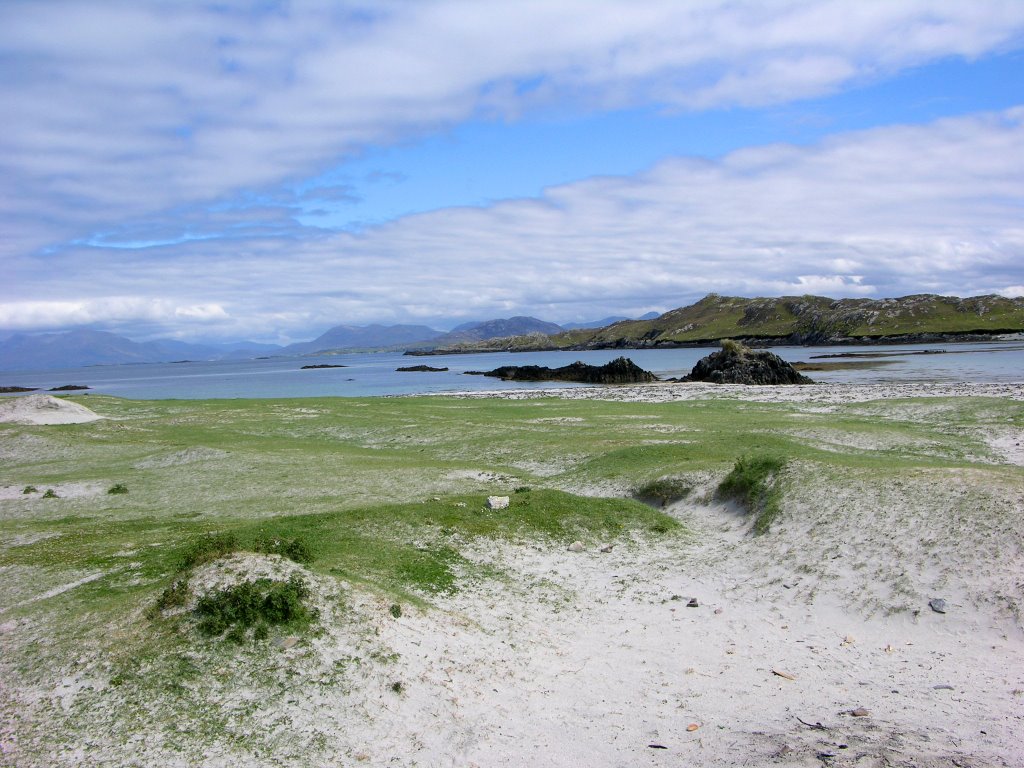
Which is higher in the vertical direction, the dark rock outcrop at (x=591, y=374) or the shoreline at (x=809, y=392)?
the dark rock outcrop at (x=591, y=374)

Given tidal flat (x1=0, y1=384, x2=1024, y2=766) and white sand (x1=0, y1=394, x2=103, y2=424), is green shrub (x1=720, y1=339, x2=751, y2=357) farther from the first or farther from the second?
white sand (x1=0, y1=394, x2=103, y2=424)

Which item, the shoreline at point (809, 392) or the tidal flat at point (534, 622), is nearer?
the tidal flat at point (534, 622)

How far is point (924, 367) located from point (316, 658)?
107 m

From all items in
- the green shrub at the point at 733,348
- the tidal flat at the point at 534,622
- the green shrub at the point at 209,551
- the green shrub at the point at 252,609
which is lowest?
the tidal flat at the point at 534,622

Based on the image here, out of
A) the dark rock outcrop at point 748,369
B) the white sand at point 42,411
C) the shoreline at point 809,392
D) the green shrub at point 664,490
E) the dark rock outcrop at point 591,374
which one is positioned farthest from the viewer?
the dark rock outcrop at point 591,374

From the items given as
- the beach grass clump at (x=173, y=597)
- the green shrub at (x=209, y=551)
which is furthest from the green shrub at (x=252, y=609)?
the green shrub at (x=209, y=551)

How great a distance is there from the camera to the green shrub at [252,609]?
467 inches

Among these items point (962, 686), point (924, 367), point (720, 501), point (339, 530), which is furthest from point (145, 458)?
point (924, 367)

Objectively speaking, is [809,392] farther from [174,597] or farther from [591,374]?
[174,597]

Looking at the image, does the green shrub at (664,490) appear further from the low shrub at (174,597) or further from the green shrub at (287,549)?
the low shrub at (174,597)

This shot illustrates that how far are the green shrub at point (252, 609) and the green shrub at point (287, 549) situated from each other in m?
1.68

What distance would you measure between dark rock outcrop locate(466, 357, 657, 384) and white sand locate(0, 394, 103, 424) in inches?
2649

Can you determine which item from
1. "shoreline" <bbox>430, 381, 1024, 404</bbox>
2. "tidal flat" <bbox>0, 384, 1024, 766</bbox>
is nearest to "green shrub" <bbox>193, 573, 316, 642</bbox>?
"tidal flat" <bbox>0, 384, 1024, 766</bbox>

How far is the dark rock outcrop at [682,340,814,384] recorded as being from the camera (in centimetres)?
8556
